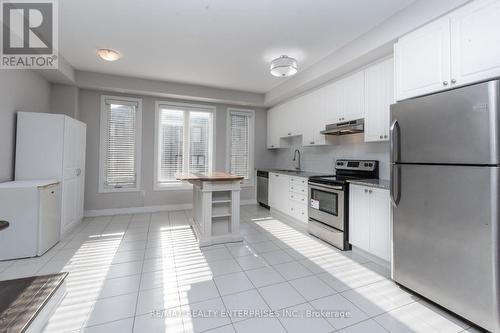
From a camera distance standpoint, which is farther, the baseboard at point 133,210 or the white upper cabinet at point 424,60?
the baseboard at point 133,210

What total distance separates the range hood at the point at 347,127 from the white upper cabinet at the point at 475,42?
4.12 feet

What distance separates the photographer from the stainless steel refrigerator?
1.49 m

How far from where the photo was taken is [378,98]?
281 centimetres

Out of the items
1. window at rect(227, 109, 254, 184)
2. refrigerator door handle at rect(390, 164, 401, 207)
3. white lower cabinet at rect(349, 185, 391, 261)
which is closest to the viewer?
refrigerator door handle at rect(390, 164, 401, 207)

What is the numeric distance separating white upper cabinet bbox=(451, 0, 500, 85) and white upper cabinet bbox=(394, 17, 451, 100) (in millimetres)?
59

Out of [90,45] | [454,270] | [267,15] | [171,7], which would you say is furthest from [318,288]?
[90,45]

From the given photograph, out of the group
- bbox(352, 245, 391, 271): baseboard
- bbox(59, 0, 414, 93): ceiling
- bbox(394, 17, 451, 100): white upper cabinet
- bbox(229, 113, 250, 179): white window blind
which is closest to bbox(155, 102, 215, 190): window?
bbox(229, 113, 250, 179): white window blind

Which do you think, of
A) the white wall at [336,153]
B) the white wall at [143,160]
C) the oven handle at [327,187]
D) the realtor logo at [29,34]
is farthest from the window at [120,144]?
the oven handle at [327,187]

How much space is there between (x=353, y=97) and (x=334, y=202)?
4.96ft

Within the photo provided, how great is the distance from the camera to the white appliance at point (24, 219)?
8.33ft

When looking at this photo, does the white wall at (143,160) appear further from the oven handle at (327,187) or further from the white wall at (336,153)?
the oven handle at (327,187)

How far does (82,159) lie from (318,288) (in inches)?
165

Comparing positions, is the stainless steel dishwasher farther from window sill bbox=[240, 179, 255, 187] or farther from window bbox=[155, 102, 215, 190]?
window bbox=[155, 102, 215, 190]

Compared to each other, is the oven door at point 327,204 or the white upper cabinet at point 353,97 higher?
the white upper cabinet at point 353,97
